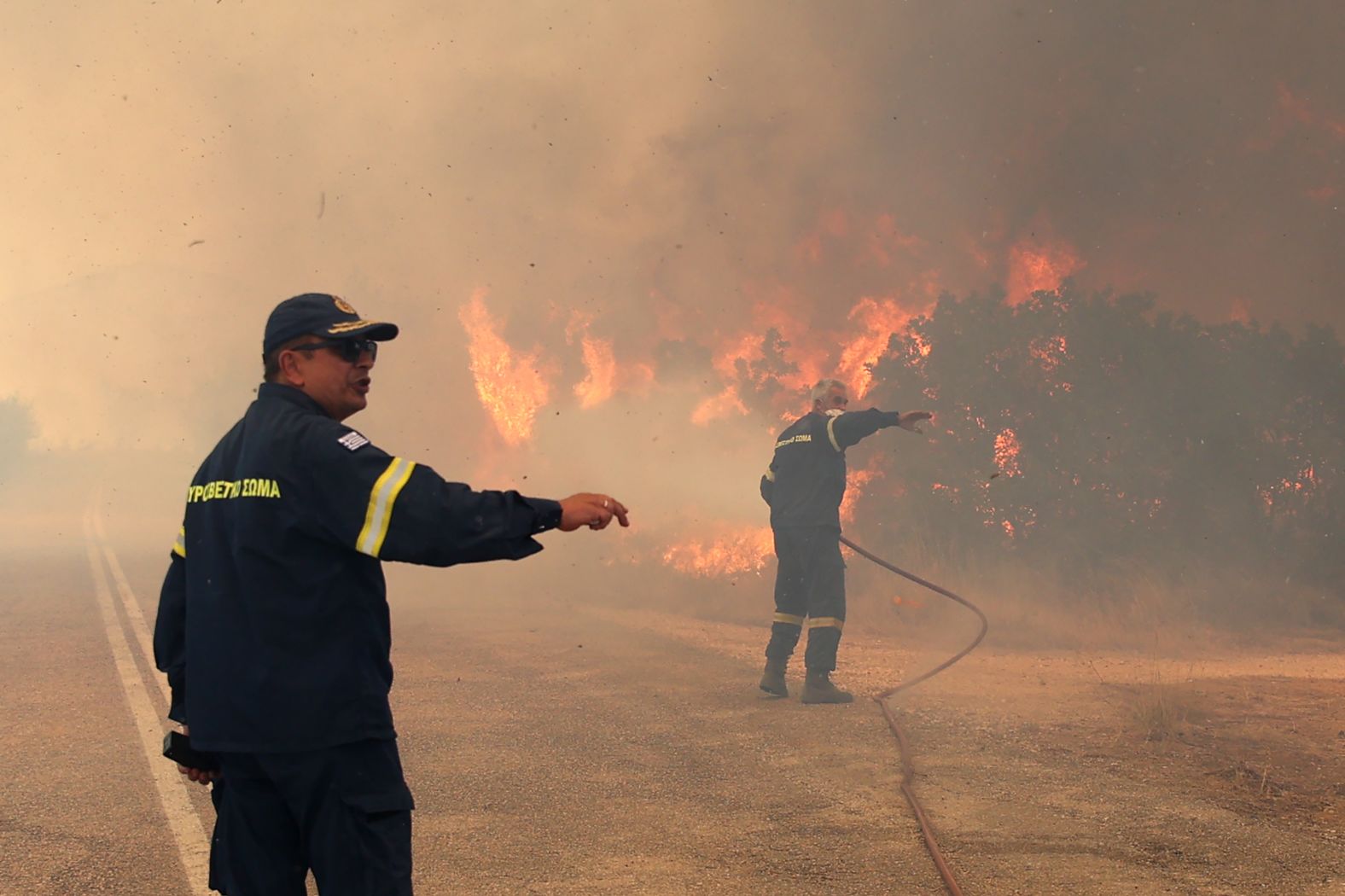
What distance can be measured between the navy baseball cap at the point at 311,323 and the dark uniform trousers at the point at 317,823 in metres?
0.90

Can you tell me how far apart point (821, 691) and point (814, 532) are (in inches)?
46.2

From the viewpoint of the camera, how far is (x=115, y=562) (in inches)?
694

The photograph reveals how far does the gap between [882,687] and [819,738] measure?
6.10 ft

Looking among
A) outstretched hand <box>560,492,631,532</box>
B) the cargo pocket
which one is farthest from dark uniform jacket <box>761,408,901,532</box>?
the cargo pocket

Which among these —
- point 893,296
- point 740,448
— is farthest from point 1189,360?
point 740,448

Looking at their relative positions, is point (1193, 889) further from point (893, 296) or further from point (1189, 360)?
point (893, 296)

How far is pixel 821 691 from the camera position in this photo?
7.49 meters

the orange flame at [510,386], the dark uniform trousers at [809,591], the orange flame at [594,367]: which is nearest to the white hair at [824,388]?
the dark uniform trousers at [809,591]

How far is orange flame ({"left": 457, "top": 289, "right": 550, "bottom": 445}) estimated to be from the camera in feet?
67.4

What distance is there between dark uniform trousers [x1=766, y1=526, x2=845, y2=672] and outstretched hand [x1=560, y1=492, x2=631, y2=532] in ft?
17.3

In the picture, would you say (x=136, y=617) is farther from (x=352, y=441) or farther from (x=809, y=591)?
(x=352, y=441)

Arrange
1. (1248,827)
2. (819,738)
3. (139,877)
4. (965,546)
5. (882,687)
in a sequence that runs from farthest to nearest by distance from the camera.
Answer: (965,546) → (882,687) → (819,738) → (1248,827) → (139,877)

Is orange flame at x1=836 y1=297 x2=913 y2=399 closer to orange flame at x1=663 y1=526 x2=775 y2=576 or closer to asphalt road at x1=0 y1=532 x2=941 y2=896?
orange flame at x1=663 y1=526 x2=775 y2=576

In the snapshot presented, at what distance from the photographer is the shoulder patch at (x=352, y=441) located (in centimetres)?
231
